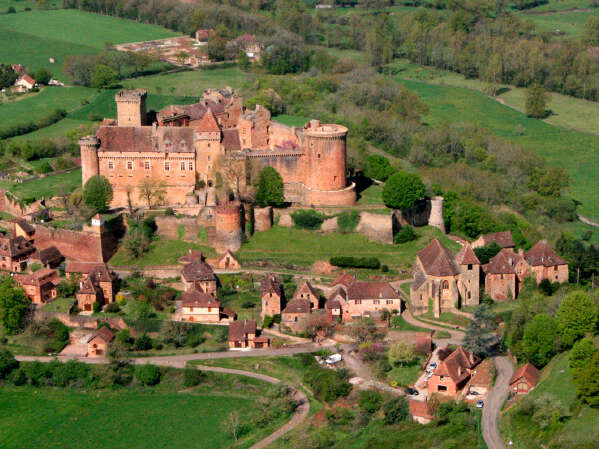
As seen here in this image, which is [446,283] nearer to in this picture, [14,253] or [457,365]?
[457,365]

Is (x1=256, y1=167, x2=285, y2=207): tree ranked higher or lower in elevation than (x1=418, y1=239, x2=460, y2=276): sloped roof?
higher

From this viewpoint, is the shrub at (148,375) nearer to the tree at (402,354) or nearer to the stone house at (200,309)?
the stone house at (200,309)

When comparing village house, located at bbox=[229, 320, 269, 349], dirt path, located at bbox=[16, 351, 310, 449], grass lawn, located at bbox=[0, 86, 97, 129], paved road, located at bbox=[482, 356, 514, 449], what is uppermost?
grass lawn, located at bbox=[0, 86, 97, 129]

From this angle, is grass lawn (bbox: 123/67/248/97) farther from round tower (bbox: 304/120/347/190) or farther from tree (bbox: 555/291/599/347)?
tree (bbox: 555/291/599/347)

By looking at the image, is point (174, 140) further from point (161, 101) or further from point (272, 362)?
point (161, 101)

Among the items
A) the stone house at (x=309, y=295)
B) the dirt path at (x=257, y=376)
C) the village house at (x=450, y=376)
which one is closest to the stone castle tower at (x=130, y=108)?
the stone house at (x=309, y=295)

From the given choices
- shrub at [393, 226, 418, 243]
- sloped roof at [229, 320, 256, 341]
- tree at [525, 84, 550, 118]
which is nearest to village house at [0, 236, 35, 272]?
sloped roof at [229, 320, 256, 341]

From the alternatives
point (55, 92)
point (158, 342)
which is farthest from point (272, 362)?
point (55, 92)
